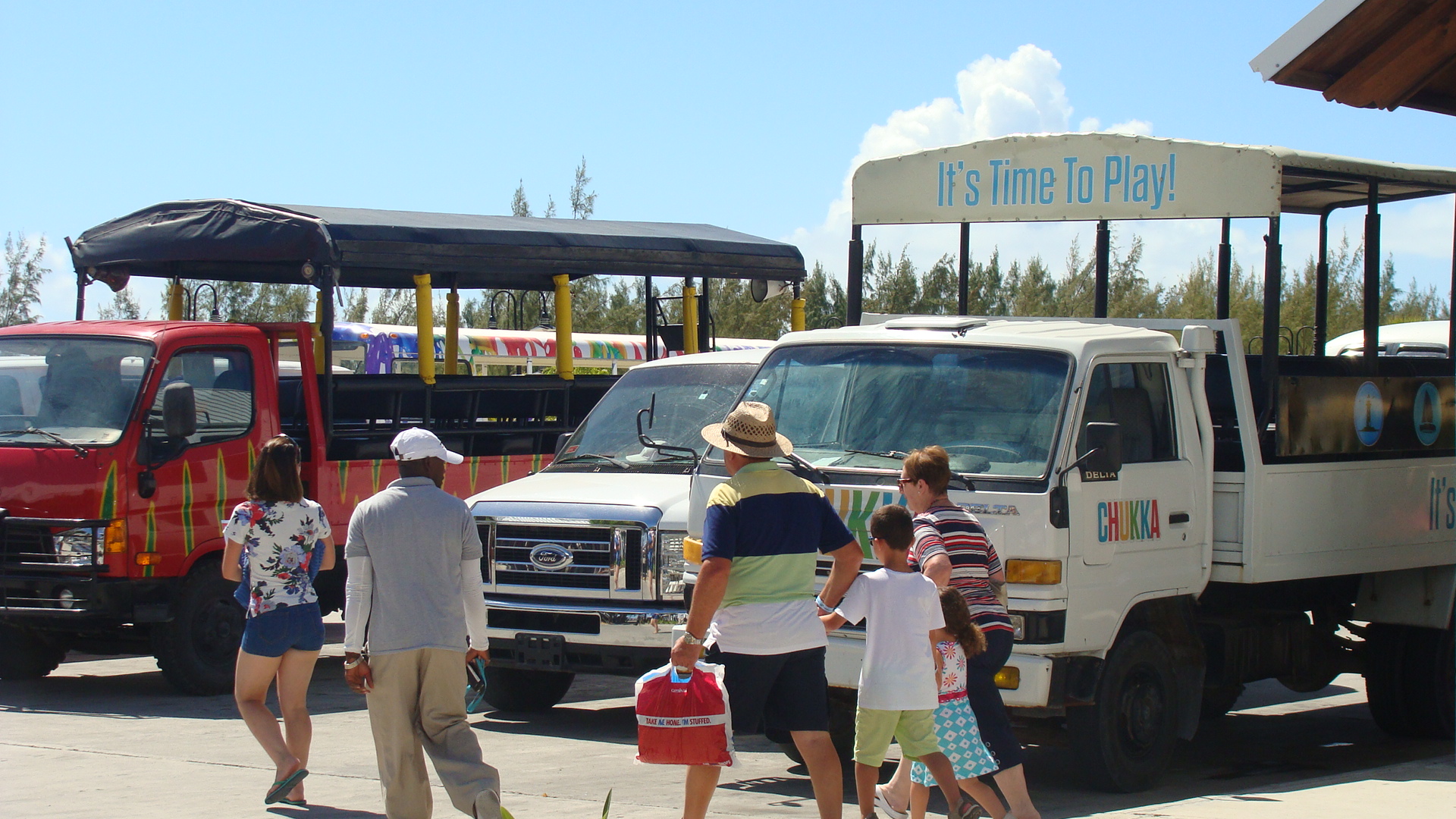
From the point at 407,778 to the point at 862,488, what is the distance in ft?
7.93

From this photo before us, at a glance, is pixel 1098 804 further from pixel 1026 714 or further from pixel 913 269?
pixel 913 269

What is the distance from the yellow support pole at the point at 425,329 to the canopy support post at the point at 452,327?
7.30 feet

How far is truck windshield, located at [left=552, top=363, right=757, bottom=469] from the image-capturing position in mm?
10422

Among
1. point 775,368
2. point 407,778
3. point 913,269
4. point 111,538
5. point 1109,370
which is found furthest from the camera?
point 913,269

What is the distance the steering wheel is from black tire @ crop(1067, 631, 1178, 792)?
3.48 ft

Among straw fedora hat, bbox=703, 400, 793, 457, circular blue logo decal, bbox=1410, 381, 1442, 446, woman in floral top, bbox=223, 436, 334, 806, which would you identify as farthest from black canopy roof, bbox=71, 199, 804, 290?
circular blue logo decal, bbox=1410, 381, 1442, 446

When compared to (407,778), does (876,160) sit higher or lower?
higher

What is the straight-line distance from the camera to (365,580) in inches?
247

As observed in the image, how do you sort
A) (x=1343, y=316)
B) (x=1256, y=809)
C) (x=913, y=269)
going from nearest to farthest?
(x=1256, y=809) < (x=1343, y=316) < (x=913, y=269)

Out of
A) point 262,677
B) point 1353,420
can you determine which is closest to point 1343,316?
point 1353,420

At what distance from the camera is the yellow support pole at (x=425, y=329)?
1238cm

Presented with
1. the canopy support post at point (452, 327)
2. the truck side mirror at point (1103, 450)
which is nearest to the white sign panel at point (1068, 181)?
the truck side mirror at point (1103, 450)

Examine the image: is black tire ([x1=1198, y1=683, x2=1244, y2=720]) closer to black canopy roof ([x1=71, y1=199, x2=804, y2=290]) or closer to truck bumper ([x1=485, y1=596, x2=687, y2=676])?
truck bumper ([x1=485, y1=596, x2=687, y2=676])

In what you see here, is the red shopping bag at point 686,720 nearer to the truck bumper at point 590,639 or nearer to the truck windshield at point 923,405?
the truck windshield at point 923,405
